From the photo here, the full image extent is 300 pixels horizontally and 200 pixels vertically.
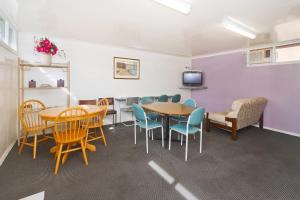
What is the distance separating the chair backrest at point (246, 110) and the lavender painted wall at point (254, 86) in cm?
46

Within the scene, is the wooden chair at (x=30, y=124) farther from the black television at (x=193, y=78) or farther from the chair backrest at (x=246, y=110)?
the black television at (x=193, y=78)

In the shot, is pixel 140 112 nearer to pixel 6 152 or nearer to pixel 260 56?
pixel 6 152

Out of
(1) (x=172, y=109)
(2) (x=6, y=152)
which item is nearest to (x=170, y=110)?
(1) (x=172, y=109)

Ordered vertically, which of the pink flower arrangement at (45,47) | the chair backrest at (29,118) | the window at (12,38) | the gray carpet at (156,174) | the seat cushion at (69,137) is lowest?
the gray carpet at (156,174)

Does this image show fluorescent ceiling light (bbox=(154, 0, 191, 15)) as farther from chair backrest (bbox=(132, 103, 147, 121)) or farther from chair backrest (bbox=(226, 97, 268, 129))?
chair backrest (bbox=(226, 97, 268, 129))

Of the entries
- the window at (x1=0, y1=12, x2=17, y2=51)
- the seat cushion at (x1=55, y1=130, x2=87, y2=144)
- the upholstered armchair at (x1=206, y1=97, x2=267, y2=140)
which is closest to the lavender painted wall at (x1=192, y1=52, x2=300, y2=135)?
the upholstered armchair at (x1=206, y1=97, x2=267, y2=140)

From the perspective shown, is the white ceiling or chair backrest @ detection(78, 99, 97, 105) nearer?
the white ceiling

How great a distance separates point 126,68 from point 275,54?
432cm

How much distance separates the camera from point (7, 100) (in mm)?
2553

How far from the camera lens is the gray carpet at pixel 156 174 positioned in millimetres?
1717

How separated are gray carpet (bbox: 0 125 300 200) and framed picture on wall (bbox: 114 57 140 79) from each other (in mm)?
2342

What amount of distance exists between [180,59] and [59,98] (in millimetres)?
4605

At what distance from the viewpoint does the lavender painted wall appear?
3725mm

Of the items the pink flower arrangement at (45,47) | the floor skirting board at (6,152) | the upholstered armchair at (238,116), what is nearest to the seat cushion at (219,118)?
the upholstered armchair at (238,116)
